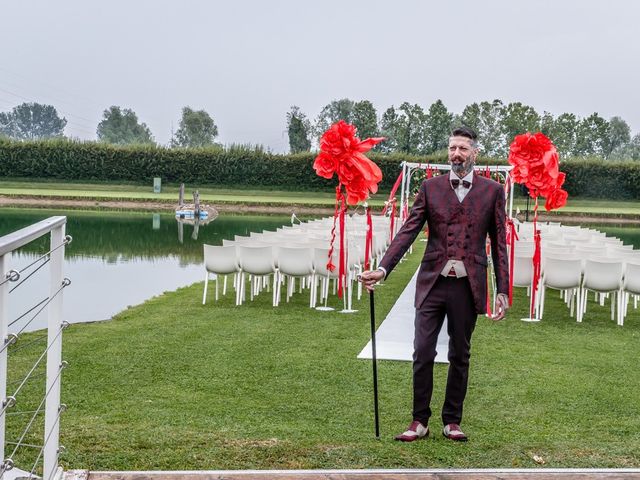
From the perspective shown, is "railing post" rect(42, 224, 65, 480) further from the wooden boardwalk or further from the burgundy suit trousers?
the burgundy suit trousers

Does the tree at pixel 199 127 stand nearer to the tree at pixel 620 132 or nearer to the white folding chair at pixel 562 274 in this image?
the tree at pixel 620 132

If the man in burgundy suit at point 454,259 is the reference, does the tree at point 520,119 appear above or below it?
above

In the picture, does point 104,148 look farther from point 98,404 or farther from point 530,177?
point 98,404

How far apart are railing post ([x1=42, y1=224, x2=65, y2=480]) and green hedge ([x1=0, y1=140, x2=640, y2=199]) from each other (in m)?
46.6

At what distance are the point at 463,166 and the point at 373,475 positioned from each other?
Answer: 71.7 inches

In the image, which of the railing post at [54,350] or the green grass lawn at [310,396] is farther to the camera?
the green grass lawn at [310,396]

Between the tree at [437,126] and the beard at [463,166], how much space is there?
68.8 meters

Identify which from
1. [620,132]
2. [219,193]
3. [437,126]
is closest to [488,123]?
[437,126]

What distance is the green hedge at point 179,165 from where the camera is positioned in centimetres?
5044

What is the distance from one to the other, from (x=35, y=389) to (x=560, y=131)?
7218 centimetres

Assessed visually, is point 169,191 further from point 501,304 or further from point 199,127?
point 199,127

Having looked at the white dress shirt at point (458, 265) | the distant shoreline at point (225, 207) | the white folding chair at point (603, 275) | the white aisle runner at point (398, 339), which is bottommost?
the distant shoreline at point (225, 207)

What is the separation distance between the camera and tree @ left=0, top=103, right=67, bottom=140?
484 ft

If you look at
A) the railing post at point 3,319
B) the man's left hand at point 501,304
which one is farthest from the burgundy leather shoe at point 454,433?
the railing post at point 3,319
